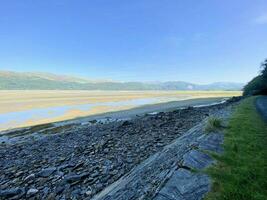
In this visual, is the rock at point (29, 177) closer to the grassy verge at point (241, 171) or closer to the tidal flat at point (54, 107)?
the grassy verge at point (241, 171)

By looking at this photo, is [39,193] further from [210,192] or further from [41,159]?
[210,192]

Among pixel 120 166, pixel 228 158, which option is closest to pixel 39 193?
pixel 120 166

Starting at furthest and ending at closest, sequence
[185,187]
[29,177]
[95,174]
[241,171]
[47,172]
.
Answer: [47,172]
[29,177]
[95,174]
[241,171]
[185,187]

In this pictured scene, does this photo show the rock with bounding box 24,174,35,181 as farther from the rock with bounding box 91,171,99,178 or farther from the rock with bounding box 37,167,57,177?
the rock with bounding box 91,171,99,178

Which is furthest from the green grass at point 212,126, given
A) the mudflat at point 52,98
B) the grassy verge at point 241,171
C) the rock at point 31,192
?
the mudflat at point 52,98

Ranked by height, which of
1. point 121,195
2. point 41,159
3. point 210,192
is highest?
point 210,192

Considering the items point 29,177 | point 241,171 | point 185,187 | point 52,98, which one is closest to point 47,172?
point 29,177

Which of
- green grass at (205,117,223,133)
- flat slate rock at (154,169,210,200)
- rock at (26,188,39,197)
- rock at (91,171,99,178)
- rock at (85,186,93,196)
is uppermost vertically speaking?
green grass at (205,117,223,133)

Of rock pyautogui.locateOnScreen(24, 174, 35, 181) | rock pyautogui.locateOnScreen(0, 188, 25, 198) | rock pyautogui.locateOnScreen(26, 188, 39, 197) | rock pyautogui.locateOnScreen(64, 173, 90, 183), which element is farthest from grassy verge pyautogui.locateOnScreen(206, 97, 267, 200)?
rock pyautogui.locateOnScreen(24, 174, 35, 181)

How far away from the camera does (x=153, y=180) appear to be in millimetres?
5406

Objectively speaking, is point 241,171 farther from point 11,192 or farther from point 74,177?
point 11,192

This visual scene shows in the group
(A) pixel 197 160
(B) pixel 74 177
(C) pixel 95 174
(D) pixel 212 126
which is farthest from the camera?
(D) pixel 212 126

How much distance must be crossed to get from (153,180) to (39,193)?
395 cm

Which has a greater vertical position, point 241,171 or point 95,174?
point 241,171
